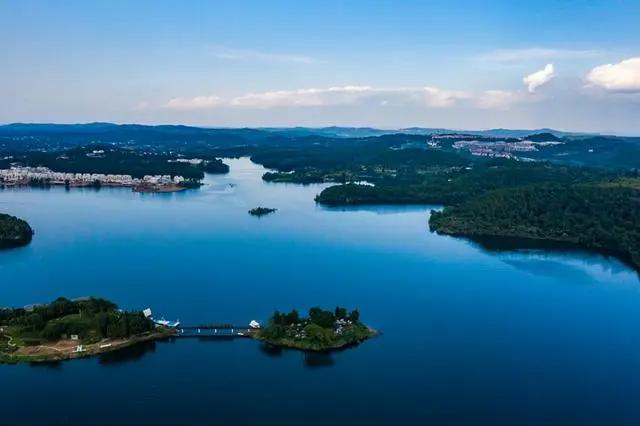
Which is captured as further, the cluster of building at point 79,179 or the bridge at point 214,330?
the cluster of building at point 79,179

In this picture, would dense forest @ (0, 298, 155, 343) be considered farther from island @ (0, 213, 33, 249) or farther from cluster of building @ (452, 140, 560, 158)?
cluster of building @ (452, 140, 560, 158)

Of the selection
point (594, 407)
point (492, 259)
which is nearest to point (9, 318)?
point (594, 407)

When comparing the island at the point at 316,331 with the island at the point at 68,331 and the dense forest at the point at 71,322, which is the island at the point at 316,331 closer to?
the island at the point at 68,331

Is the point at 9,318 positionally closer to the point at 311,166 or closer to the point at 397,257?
the point at 397,257

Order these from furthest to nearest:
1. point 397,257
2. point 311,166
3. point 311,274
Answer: point 311,166 < point 397,257 < point 311,274

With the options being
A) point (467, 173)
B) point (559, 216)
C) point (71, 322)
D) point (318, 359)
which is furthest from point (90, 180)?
point (318, 359)

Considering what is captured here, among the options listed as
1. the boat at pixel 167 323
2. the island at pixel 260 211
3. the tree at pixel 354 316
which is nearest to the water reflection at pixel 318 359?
the tree at pixel 354 316

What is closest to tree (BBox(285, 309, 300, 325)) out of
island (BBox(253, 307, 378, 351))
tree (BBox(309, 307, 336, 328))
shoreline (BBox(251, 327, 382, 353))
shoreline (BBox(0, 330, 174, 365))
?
island (BBox(253, 307, 378, 351))

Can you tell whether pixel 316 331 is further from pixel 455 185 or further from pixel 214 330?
pixel 455 185
